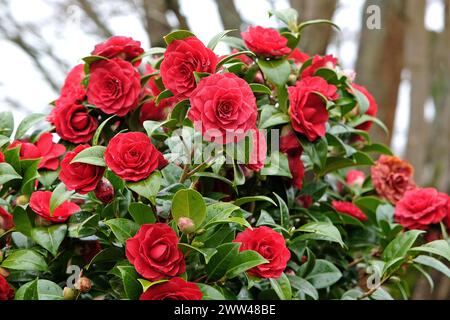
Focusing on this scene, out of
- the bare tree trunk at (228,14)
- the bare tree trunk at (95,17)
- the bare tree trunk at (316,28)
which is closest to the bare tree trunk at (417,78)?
the bare tree trunk at (316,28)

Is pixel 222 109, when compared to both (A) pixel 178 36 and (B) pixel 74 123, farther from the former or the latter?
(B) pixel 74 123

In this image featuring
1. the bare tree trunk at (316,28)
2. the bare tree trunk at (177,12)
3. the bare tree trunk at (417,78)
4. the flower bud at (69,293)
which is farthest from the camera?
the bare tree trunk at (417,78)

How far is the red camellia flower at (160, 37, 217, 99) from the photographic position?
40.1 inches

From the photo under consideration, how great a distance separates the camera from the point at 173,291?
0.91 m

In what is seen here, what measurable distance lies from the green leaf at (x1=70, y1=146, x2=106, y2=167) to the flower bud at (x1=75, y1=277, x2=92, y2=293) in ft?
0.61

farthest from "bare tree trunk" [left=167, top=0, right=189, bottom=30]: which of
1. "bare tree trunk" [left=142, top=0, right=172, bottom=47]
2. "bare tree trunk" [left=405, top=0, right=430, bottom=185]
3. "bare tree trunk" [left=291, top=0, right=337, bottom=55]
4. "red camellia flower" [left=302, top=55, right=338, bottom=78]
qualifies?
"red camellia flower" [left=302, top=55, right=338, bottom=78]

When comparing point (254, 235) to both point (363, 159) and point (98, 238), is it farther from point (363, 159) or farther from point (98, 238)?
point (363, 159)

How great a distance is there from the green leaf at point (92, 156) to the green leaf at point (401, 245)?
55 cm

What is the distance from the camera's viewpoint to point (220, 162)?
95 cm

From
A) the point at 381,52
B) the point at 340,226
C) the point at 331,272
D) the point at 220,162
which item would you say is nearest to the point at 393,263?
the point at 331,272

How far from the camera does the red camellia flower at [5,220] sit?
1.11 m

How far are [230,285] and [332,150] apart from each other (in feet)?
1.29

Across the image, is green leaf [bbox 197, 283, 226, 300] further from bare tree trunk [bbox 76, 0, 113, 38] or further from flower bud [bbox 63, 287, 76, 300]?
bare tree trunk [bbox 76, 0, 113, 38]

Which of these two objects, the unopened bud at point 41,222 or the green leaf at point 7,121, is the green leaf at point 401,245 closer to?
the unopened bud at point 41,222
